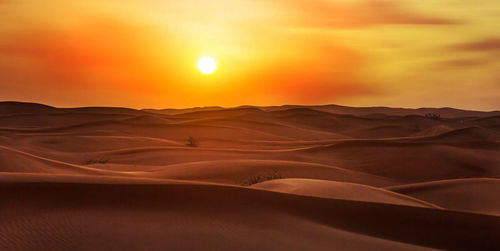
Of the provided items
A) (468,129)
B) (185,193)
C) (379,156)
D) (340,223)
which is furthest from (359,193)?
(468,129)

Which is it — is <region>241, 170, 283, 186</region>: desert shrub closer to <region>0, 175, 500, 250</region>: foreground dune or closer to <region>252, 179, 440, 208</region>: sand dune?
<region>252, 179, 440, 208</region>: sand dune

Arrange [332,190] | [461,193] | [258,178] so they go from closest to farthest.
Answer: [332,190] < [461,193] < [258,178]

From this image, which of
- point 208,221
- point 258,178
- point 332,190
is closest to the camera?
point 208,221

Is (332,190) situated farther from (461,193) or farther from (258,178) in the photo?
(258,178)

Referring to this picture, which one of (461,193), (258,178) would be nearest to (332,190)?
(461,193)

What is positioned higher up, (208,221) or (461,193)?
(208,221)

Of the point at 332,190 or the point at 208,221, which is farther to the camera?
the point at 332,190

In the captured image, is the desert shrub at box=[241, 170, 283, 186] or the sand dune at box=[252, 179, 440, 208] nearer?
the sand dune at box=[252, 179, 440, 208]

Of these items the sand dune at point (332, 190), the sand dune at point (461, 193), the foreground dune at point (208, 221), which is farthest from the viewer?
the sand dune at point (461, 193)

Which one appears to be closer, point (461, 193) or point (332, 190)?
point (332, 190)

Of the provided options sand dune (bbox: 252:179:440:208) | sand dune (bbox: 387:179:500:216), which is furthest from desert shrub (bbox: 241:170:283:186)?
sand dune (bbox: 252:179:440:208)

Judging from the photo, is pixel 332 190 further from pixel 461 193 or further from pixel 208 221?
pixel 461 193

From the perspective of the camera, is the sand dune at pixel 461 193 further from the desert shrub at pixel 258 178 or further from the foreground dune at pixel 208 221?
the foreground dune at pixel 208 221

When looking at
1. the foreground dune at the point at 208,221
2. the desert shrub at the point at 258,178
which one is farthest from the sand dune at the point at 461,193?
the foreground dune at the point at 208,221
